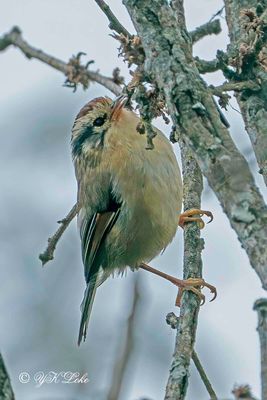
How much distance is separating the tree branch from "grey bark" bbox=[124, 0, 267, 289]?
30cm

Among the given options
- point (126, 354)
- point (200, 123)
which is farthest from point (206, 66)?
point (126, 354)

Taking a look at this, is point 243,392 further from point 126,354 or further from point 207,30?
point 207,30

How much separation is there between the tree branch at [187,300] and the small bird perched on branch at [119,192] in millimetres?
624

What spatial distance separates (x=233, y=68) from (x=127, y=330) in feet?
4.51

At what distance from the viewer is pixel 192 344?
348cm

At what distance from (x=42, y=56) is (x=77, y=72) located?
14 centimetres

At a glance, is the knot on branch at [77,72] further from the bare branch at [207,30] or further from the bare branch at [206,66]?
the bare branch at [207,30]

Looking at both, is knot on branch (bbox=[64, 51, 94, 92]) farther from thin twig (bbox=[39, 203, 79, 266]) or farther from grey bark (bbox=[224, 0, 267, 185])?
thin twig (bbox=[39, 203, 79, 266])

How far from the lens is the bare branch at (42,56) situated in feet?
8.75

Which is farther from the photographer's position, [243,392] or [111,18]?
[111,18]

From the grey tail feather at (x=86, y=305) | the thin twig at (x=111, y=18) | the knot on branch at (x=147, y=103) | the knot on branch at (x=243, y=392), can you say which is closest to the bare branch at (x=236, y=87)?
the knot on branch at (x=147, y=103)

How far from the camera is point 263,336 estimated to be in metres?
1.99

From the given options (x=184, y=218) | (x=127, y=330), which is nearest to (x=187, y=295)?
(x=184, y=218)

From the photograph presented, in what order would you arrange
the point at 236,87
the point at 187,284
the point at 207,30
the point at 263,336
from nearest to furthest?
1. the point at 263,336
2. the point at 236,87
3. the point at 187,284
4. the point at 207,30
